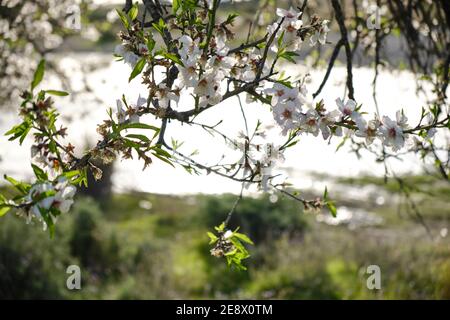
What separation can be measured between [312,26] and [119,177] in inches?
488

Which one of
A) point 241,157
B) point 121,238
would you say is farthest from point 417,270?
point 241,157

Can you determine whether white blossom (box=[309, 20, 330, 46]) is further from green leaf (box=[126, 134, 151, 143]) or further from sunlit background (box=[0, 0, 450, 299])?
green leaf (box=[126, 134, 151, 143])

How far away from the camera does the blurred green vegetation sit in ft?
19.0

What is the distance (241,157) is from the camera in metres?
2.12

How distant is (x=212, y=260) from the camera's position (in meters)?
7.80

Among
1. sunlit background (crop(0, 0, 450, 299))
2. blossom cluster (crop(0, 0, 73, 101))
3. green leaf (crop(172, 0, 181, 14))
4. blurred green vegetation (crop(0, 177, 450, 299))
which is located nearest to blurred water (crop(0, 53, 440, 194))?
sunlit background (crop(0, 0, 450, 299))

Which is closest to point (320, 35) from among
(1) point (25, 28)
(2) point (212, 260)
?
(1) point (25, 28)

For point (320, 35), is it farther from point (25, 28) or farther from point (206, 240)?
point (206, 240)

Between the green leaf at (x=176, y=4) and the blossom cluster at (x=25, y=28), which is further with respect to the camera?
the blossom cluster at (x=25, y=28)

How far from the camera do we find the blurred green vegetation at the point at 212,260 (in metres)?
5.80

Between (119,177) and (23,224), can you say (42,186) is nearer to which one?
(23,224)

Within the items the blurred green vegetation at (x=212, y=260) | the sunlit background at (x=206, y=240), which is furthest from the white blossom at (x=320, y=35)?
the blurred green vegetation at (x=212, y=260)

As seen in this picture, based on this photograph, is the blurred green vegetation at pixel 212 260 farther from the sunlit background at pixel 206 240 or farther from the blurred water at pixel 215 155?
the blurred water at pixel 215 155

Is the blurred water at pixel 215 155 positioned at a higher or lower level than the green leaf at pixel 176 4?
higher
